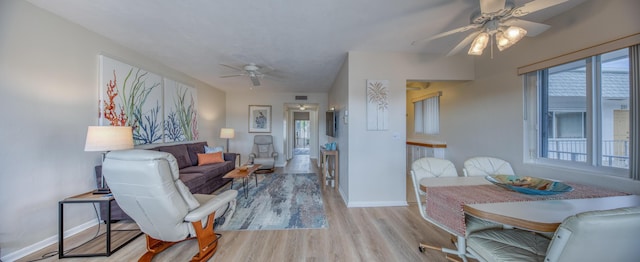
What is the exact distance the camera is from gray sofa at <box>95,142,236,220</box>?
2.49 m

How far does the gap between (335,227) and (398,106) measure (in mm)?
Answer: 2011

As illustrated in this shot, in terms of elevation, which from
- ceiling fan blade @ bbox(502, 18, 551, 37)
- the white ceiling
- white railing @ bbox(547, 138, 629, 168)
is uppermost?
the white ceiling

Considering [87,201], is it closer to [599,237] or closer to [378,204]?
[378,204]

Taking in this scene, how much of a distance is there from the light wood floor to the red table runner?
0.67 metres

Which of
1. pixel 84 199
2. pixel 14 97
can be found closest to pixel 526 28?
pixel 84 199

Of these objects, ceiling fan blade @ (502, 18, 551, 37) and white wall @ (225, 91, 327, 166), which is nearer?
ceiling fan blade @ (502, 18, 551, 37)

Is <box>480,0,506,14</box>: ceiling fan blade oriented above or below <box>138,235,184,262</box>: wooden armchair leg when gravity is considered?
above

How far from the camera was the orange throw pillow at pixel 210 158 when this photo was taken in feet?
13.3

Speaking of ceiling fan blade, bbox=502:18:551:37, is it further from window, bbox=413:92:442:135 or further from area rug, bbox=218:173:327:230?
area rug, bbox=218:173:327:230

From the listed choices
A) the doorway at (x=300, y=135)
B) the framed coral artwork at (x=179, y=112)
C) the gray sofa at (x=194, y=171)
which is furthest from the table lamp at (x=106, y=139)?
the doorway at (x=300, y=135)

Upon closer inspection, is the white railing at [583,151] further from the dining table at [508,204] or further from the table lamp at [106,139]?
the table lamp at [106,139]

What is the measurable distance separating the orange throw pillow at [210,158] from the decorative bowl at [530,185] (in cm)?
436

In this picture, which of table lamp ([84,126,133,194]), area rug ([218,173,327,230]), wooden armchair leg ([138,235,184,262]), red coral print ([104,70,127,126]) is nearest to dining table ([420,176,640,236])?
area rug ([218,173,327,230])

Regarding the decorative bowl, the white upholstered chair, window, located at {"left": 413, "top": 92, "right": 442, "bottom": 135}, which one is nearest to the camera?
the white upholstered chair
